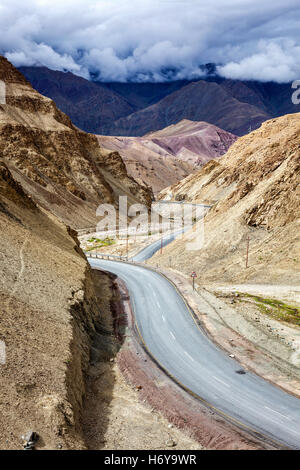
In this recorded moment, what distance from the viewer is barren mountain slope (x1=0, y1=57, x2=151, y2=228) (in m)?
89.6

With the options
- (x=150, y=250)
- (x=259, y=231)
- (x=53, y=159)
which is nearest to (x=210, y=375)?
(x=259, y=231)

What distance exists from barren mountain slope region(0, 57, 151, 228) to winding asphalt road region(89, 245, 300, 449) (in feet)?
201

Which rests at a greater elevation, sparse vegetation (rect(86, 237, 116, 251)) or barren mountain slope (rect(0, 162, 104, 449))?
barren mountain slope (rect(0, 162, 104, 449))

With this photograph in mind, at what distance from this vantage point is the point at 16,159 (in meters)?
90.4

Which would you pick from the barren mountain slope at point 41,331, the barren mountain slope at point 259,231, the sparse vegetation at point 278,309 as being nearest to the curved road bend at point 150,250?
the barren mountain slope at point 259,231

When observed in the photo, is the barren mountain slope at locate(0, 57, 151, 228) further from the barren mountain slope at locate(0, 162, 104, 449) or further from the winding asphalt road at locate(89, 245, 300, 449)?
the winding asphalt road at locate(89, 245, 300, 449)

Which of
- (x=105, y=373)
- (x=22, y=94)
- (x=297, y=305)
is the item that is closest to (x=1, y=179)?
(x=105, y=373)

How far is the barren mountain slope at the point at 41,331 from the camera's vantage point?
13.2 meters

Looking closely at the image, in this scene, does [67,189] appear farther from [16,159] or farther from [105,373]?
[105,373]

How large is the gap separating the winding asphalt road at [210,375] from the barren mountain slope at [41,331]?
5030 millimetres

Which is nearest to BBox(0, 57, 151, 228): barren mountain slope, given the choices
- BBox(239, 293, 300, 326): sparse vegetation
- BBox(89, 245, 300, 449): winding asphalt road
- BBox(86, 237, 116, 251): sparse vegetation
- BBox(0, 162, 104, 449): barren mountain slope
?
BBox(86, 237, 116, 251): sparse vegetation

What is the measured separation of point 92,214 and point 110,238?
18.6 m

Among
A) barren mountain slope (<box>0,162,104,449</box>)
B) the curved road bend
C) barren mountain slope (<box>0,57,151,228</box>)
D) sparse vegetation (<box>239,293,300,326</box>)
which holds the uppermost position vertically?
barren mountain slope (<box>0,57,151,228</box>)

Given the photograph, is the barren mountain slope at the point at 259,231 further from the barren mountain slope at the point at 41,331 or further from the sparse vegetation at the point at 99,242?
the sparse vegetation at the point at 99,242
